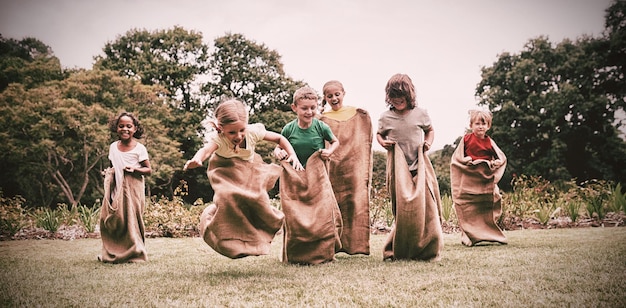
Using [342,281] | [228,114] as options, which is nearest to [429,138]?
[342,281]

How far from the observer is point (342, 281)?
392 centimetres

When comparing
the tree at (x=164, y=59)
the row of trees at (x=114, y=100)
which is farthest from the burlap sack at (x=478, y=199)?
the tree at (x=164, y=59)

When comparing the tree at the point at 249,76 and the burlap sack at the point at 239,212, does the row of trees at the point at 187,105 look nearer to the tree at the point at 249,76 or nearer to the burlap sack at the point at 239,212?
the tree at the point at 249,76

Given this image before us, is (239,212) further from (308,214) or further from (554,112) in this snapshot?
(554,112)

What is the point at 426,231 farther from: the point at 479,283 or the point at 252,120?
the point at 252,120

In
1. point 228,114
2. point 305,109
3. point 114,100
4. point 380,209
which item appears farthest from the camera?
point 114,100

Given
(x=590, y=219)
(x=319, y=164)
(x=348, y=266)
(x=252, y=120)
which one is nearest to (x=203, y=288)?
(x=348, y=266)

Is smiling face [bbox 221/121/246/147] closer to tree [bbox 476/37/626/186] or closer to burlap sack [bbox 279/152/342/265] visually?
burlap sack [bbox 279/152/342/265]

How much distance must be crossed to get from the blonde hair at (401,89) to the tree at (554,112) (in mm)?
23980

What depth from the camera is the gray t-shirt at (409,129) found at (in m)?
5.49

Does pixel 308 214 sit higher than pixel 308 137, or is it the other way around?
pixel 308 137

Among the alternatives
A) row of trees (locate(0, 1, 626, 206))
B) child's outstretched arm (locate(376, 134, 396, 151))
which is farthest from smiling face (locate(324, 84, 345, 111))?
row of trees (locate(0, 1, 626, 206))

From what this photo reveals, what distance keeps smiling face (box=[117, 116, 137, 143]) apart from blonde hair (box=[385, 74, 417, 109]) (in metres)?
3.46

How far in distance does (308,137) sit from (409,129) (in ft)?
4.01
